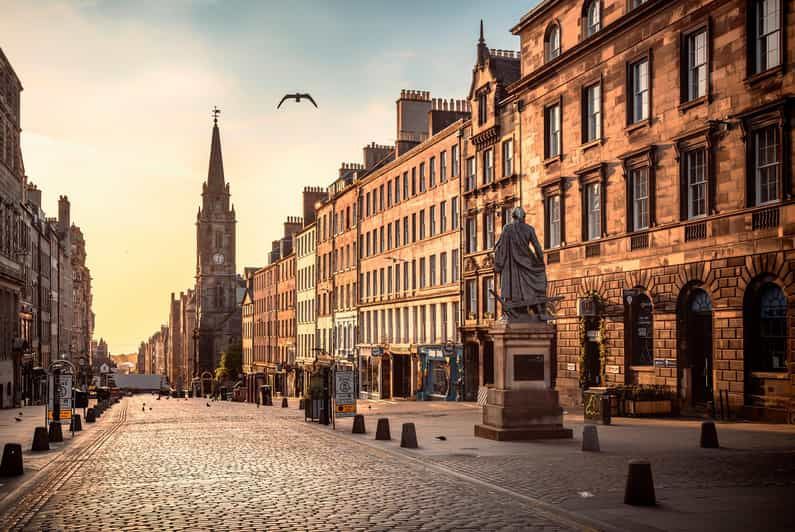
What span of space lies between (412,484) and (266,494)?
103 inches

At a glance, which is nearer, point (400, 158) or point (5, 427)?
point (5, 427)

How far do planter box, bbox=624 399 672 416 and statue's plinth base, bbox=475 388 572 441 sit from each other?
7.81 metres

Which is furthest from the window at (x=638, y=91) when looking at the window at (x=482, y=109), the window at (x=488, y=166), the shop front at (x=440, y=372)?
the shop front at (x=440, y=372)

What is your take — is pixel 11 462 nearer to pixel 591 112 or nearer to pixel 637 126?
pixel 637 126

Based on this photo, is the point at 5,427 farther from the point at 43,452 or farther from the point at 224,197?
the point at 224,197

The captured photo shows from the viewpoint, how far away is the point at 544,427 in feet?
75.1

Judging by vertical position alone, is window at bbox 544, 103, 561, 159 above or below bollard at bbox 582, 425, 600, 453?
above

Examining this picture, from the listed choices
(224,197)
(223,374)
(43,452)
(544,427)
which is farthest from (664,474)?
(224,197)

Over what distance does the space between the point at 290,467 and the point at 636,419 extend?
14.6 meters

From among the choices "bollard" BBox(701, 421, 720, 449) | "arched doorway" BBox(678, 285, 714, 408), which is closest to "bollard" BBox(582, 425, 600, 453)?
"bollard" BBox(701, 421, 720, 449)

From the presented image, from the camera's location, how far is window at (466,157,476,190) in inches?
1954

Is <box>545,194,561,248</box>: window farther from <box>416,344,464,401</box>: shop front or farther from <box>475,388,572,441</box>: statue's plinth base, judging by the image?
<box>475,388,572,441</box>: statue's plinth base

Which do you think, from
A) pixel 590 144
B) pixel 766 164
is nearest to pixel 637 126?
pixel 590 144

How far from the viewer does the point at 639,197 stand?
3303 centimetres
